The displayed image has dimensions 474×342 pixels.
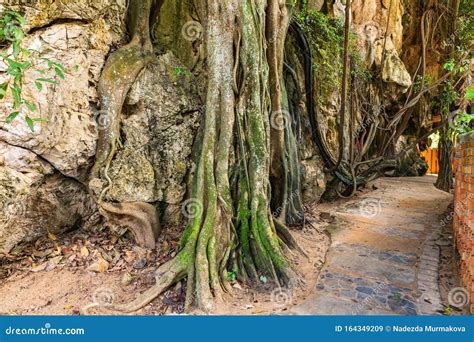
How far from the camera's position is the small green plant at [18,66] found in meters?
2.55

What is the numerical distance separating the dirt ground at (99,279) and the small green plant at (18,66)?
1.36 m

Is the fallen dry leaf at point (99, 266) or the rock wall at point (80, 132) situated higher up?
the rock wall at point (80, 132)

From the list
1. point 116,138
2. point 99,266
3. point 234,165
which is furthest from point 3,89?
point 234,165

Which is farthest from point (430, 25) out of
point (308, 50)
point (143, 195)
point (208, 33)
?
point (143, 195)

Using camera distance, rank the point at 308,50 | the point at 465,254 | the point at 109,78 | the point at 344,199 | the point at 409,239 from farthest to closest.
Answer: the point at 344,199 < the point at 308,50 < the point at 409,239 < the point at 109,78 < the point at 465,254

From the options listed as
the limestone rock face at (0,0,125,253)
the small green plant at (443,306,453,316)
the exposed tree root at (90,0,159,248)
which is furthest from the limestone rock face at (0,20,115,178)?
the small green plant at (443,306,453,316)

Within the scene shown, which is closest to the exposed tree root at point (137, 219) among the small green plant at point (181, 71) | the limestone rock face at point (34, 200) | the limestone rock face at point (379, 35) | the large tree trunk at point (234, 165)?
the limestone rock face at point (34, 200)

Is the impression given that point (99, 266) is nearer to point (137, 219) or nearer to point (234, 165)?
point (137, 219)

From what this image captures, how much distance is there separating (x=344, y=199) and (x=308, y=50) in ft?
9.85

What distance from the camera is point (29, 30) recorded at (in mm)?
3113

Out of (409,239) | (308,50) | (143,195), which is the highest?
(308,50)

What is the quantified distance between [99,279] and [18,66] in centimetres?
208

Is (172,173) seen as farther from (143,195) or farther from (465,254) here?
(465,254)

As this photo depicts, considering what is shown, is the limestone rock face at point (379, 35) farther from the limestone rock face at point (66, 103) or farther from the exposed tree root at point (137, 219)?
the exposed tree root at point (137, 219)
